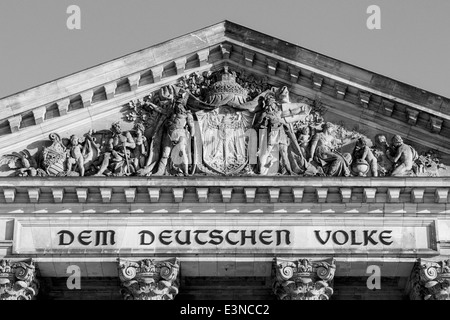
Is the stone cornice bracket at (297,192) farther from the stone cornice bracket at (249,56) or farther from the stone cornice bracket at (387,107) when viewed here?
the stone cornice bracket at (249,56)

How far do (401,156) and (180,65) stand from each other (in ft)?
18.9

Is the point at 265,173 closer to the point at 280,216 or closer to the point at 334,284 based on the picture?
the point at 280,216

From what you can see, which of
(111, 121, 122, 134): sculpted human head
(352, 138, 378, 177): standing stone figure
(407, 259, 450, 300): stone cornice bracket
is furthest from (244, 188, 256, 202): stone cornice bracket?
(407, 259, 450, 300): stone cornice bracket

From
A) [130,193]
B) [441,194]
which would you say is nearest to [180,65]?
[130,193]

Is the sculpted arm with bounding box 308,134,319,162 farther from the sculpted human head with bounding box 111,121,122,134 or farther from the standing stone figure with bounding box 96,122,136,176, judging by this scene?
the sculpted human head with bounding box 111,121,122,134

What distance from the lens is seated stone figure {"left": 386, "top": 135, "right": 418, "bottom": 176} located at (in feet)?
101

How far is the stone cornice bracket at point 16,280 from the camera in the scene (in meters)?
29.4

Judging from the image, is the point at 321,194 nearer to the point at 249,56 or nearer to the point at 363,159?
the point at 363,159

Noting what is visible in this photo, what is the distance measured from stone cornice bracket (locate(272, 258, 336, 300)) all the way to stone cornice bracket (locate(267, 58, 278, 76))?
16.2 ft

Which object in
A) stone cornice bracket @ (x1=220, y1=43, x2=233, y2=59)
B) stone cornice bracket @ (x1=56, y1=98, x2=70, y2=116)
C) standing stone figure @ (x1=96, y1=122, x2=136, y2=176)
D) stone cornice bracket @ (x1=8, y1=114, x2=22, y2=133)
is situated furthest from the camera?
stone cornice bracket @ (x1=220, y1=43, x2=233, y2=59)

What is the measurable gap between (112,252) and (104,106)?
389 centimetres

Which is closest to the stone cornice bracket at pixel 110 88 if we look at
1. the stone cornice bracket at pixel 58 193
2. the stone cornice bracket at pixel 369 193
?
the stone cornice bracket at pixel 58 193

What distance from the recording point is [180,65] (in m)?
32.0

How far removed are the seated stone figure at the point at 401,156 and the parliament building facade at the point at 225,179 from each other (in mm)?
28
